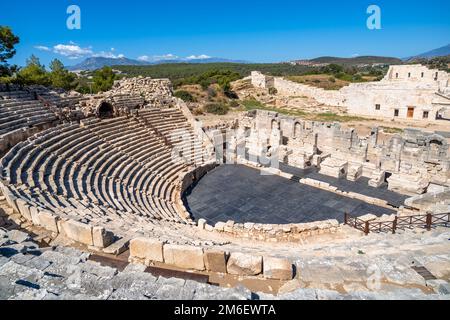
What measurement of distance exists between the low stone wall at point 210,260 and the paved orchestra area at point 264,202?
6.85m

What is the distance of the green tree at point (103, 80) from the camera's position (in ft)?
112

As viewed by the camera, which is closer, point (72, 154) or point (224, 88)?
point (72, 154)

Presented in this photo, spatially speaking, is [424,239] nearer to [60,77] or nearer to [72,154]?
[72,154]

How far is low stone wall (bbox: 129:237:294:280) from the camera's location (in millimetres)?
5715

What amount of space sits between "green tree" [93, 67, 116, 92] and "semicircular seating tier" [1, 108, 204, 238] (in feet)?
50.6

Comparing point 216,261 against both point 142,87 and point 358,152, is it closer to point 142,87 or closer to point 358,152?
point 358,152

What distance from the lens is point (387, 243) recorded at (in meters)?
8.40

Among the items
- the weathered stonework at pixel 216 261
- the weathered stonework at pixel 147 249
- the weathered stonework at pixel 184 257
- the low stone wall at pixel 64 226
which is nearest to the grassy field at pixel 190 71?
the low stone wall at pixel 64 226

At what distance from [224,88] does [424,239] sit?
114 ft

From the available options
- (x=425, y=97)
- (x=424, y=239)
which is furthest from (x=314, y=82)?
(x=424, y=239)

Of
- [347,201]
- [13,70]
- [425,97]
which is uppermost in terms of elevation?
[13,70]

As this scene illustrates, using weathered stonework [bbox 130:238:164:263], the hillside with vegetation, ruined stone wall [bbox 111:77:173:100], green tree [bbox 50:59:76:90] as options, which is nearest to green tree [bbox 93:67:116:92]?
green tree [bbox 50:59:76:90]

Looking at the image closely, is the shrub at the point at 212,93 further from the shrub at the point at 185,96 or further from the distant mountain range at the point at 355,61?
the distant mountain range at the point at 355,61

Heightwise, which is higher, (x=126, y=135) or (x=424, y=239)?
(x=126, y=135)
